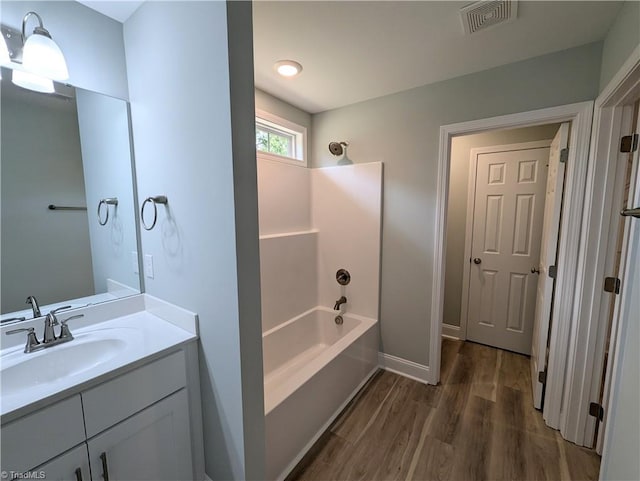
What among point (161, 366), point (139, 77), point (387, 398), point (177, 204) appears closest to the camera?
point (161, 366)

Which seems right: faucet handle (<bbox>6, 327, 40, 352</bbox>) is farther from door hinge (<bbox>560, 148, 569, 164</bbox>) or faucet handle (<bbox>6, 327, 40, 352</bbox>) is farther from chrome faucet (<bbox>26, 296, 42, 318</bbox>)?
door hinge (<bbox>560, 148, 569, 164</bbox>)

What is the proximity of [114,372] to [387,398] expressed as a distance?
1.88 meters

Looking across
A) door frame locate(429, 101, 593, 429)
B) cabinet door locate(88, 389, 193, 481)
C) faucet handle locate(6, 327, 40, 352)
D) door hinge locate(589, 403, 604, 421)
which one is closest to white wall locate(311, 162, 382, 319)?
door frame locate(429, 101, 593, 429)

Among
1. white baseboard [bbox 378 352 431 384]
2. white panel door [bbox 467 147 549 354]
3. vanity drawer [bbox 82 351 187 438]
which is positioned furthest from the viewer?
white panel door [bbox 467 147 549 354]

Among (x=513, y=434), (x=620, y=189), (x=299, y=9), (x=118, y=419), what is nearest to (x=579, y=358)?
(x=513, y=434)

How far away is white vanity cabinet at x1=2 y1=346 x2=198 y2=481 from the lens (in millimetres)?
838

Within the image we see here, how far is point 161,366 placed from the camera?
1136 millimetres

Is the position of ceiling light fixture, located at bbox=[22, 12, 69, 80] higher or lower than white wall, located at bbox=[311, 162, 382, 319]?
higher

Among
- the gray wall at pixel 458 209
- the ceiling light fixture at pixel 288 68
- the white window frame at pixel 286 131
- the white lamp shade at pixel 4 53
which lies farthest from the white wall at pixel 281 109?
the gray wall at pixel 458 209

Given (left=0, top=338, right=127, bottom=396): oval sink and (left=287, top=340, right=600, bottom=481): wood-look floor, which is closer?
(left=0, top=338, right=127, bottom=396): oval sink

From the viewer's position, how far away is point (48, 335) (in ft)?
3.86

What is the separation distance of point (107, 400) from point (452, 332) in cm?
317

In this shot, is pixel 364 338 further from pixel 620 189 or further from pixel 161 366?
pixel 620 189

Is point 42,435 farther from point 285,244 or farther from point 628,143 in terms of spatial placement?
point 628,143
